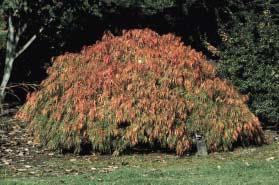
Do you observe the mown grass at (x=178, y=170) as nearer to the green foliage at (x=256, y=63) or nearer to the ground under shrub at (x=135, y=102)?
the ground under shrub at (x=135, y=102)

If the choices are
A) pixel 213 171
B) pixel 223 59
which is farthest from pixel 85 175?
pixel 223 59

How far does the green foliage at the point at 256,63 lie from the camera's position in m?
15.2

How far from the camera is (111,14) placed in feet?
61.1

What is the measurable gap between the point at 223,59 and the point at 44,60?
6.18 meters

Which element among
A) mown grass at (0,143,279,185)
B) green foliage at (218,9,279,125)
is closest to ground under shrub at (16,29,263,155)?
mown grass at (0,143,279,185)

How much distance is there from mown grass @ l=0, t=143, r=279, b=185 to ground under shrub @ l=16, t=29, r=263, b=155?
410 millimetres

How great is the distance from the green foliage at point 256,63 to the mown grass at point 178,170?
7.65ft

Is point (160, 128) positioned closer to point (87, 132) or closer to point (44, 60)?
point (87, 132)

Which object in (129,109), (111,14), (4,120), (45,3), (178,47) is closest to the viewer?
(129,109)

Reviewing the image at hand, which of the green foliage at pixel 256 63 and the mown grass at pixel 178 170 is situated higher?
the green foliage at pixel 256 63

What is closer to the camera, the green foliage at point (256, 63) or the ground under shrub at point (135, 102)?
the ground under shrub at point (135, 102)

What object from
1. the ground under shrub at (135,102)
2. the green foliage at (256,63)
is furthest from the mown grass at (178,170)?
the green foliage at (256,63)

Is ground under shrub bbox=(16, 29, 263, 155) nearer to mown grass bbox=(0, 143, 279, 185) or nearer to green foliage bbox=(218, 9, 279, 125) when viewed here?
mown grass bbox=(0, 143, 279, 185)

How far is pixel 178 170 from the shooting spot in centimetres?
1045
